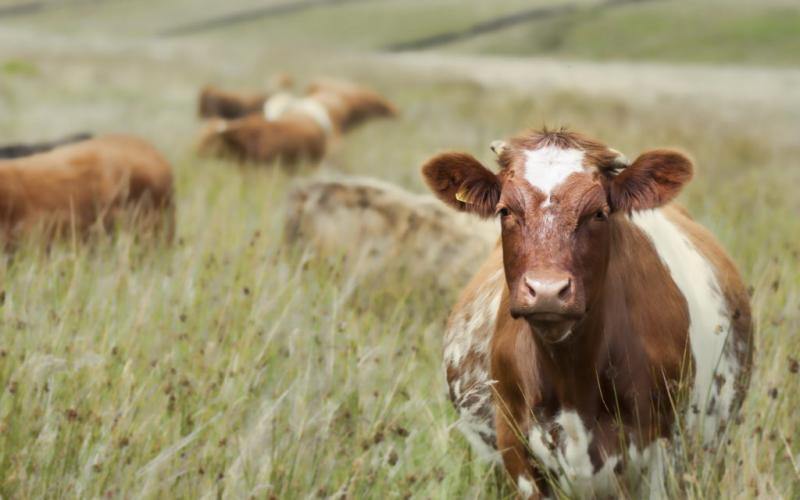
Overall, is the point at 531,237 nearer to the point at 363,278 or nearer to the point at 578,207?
the point at 578,207

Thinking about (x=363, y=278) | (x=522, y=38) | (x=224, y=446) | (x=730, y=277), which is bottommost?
(x=522, y=38)

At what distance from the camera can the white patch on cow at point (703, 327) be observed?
3611 millimetres

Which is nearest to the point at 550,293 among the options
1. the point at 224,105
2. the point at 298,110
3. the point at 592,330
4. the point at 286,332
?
the point at 592,330

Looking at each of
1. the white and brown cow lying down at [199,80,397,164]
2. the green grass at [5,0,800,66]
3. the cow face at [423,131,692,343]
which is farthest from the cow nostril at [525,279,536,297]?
the green grass at [5,0,800,66]

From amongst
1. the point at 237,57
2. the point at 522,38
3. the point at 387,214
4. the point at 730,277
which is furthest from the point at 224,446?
the point at 522,38

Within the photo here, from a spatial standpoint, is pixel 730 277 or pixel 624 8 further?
pixel 624 8

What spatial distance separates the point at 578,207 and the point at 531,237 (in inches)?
6.4

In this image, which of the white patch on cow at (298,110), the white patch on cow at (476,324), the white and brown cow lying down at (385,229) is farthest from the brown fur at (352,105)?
the white patch on cow at (476,324)

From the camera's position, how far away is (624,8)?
39.8 m

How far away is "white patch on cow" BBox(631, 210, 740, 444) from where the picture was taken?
3611 millimetres

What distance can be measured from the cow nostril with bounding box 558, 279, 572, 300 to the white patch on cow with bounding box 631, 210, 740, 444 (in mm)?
581

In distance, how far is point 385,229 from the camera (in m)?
7.27

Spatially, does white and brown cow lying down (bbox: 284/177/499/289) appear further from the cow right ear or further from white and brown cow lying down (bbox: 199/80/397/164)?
the cow right ear

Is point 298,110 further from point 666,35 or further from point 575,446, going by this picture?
point 666,35
